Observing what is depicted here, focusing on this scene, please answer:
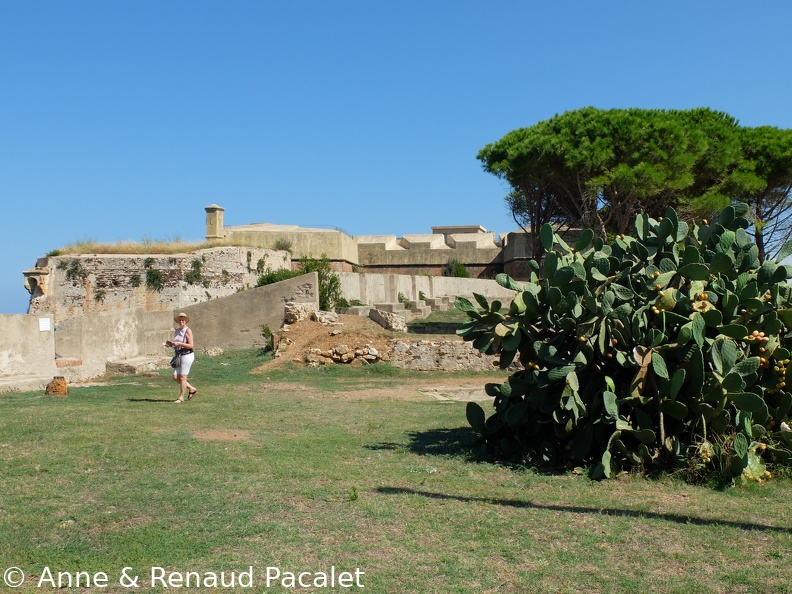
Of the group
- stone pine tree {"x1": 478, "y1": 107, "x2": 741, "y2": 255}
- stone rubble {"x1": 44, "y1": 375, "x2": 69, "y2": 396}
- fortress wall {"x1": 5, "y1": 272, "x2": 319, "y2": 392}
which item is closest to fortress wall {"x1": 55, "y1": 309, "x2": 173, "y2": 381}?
fortress wall {"x1": 5, "y1": 272, "x2": 319, "y2": 392}

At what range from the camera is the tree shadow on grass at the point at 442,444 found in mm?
7648

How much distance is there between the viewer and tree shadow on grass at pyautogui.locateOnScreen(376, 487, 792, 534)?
5.02m

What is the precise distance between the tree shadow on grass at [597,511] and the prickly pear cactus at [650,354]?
103 cm

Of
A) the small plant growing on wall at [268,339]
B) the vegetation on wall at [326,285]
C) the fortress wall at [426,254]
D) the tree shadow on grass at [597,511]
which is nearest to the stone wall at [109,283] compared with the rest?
the vegetation on wall at [326,285]

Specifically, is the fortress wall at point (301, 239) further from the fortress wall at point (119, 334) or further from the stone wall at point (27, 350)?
the stone wall at point (27, 350)

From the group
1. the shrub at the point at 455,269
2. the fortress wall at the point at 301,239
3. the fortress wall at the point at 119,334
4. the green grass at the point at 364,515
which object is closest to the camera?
the green grass at the point at 364,515

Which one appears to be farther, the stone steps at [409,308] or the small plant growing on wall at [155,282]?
the small plant growing on wall at [155,282]

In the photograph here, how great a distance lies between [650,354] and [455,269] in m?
35.6

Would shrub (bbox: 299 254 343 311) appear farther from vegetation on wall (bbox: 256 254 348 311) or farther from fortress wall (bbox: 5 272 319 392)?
fortress wall (bbox: 5 272 319 392)

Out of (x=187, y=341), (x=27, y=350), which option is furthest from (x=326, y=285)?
(x=187, y=341)

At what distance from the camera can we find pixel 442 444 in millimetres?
8125

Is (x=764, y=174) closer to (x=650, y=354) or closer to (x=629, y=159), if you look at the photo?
(x=629, y=159)

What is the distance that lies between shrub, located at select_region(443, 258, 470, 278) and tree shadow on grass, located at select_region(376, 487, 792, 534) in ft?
118

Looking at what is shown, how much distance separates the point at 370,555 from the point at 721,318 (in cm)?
382
